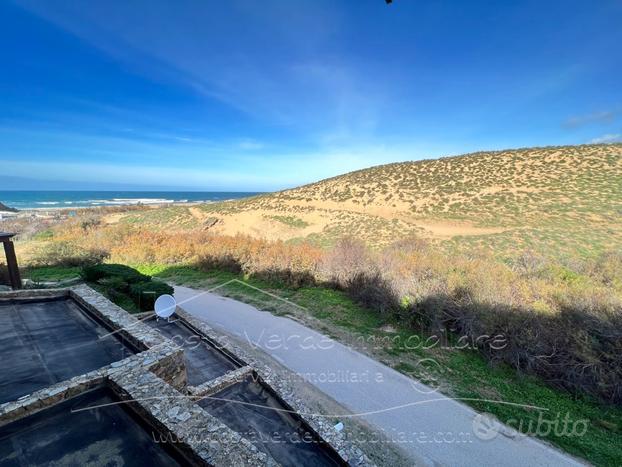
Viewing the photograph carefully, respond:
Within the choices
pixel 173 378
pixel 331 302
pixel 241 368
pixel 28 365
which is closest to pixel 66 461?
pixel 173 378

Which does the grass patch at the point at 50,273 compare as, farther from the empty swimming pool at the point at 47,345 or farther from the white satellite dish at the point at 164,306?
the white satellite dish at the point at 164,306

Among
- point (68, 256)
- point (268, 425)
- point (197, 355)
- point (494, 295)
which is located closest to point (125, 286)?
point (197, 355)

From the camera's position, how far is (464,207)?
26859 millimetres

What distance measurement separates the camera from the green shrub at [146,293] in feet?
29.0

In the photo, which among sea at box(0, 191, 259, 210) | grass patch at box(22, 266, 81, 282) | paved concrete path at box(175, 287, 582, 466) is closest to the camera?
paved concrete path at box(175, 287, 582, 466)

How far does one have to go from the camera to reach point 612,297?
22.8 feet

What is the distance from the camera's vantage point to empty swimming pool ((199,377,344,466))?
429 cm

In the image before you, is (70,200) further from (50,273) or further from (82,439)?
(82,439)

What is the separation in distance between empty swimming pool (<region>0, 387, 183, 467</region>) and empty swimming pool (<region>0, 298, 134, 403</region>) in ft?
2.47

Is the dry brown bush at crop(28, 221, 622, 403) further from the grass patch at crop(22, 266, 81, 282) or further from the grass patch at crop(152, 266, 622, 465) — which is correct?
the grass patch at crop(22, 266, 81, 282)

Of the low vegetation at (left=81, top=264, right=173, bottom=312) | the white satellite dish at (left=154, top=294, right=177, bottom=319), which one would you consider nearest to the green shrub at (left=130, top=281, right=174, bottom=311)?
the low vegetation at (left=81, top=264, right=173, bottom=312)

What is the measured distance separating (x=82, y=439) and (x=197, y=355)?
3.70 meters

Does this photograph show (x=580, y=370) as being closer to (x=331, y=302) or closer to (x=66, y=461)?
(x=331, y=302)

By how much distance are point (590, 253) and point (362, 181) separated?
25561 millimetres
